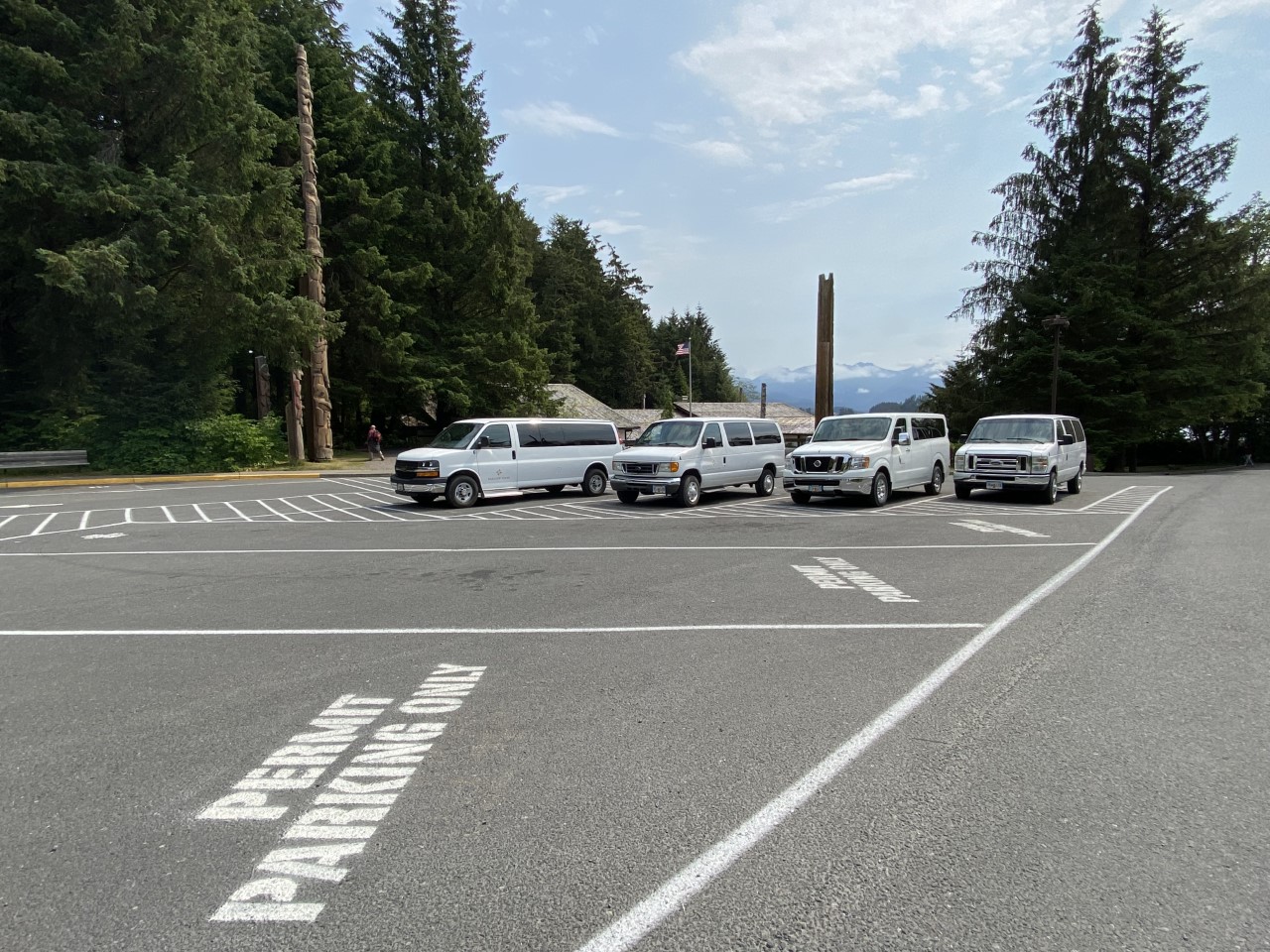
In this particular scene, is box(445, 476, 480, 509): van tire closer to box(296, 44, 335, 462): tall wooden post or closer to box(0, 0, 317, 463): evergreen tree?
box(0, 0, 317, 463): evergreen tree

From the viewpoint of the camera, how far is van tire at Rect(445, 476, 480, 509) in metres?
16.1

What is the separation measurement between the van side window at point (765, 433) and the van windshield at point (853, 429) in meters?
1.42

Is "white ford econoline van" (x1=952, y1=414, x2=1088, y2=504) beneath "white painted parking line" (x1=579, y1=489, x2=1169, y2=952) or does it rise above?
above

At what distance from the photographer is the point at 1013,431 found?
17.4 metres

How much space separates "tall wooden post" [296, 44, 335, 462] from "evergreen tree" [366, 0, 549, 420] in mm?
7522

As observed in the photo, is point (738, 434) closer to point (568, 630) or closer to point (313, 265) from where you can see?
point (568, 630)

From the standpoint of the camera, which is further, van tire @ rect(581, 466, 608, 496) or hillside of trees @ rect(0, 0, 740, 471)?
hillside of trees @ rect(0, 0, 740, 471)

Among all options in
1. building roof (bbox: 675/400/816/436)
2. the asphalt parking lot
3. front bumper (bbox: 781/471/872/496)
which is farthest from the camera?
building roof (bbox: 675/400/816/436)

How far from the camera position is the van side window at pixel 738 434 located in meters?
17.5

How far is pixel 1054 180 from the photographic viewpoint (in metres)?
38.8

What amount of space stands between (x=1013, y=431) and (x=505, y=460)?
38.4 feet

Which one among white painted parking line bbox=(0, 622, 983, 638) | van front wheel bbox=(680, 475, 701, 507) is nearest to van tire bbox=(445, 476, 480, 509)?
van front wheel bbox=(680, 475, 701, 507)

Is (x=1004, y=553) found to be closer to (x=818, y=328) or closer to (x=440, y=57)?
(x=818, y=328)

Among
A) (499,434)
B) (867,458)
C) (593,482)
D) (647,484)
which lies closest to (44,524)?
(499,434)
